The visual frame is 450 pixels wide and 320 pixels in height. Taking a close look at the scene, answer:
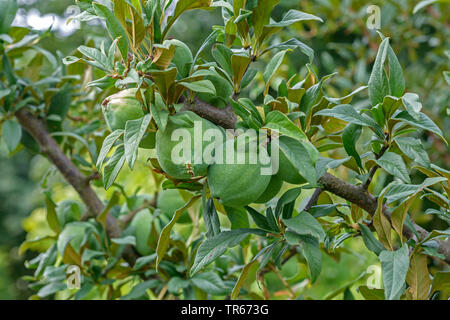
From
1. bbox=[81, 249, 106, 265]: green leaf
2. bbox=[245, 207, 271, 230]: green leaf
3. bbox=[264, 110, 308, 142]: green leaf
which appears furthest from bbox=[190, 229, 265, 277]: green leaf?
bbox=[81, 249, 106, 265]: green leaf

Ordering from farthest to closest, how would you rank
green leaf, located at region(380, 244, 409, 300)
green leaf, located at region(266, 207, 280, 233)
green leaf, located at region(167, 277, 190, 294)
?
1. green leaf, located at region(167, 277, 190, 294)
2. green leaf, located at region(266, 207, 280, 233)
3. green leaf, located at region(380, 244, 409, 300)

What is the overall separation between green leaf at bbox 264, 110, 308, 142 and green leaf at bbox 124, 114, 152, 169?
4.0 inches

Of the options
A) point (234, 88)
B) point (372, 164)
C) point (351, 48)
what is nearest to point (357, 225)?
point (372, 164)

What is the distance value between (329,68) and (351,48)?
0.45 meters

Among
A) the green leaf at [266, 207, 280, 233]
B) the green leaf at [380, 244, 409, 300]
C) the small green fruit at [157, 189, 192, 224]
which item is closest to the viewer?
the green leaf at [380, 244, 409, 300]

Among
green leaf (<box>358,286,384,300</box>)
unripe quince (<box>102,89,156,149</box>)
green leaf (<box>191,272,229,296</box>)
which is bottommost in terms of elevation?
green leaf (<box>191,272,229,296</box>)

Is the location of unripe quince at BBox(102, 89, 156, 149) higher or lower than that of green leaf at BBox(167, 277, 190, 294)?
higher

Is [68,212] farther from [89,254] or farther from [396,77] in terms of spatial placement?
[396,77]

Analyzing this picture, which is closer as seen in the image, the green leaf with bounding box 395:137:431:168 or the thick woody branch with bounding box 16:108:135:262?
the green leaf with bounding box 395:137:431:168

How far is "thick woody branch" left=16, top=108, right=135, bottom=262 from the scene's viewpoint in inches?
29.9

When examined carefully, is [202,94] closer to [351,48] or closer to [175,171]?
[175,171]

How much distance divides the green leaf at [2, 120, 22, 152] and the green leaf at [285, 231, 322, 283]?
1.58ft

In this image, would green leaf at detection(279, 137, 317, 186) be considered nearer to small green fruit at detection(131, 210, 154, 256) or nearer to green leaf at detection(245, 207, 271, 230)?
green leaf at detection(245, 207, 271, 230)

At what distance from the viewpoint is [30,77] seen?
80 centimetres
